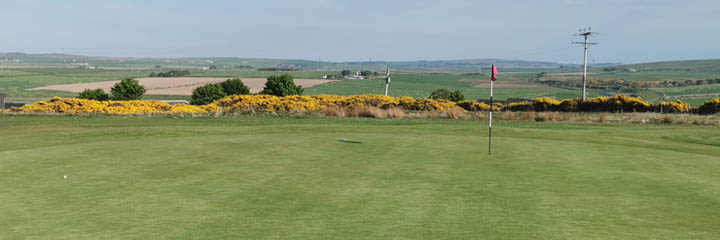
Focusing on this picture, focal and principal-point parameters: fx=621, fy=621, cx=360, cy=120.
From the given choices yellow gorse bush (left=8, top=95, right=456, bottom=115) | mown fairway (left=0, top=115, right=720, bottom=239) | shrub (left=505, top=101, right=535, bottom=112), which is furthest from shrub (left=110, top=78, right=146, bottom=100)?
mown fairway (left=0, top=115, right=720, bottom=239)

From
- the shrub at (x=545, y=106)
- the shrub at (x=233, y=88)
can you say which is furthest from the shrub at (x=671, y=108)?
the shrub at (x=233, y=88)

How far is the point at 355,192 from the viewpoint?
9.36 m

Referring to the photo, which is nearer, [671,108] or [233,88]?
[671,108]

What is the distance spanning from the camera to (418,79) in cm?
18950

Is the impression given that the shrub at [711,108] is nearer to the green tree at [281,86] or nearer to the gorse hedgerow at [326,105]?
the gorse hedgerow at [326,105]

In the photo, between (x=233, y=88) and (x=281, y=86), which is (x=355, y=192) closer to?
(x=281, y=86)

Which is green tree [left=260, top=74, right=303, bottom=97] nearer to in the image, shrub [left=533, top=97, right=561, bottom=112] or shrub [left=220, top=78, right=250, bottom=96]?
shrub [left=220, top=78, right=250, bottom=96]

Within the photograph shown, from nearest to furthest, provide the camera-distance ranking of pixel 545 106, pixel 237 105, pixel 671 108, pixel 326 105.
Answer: pixel 671 108
pixel 545 106
pixel 237 105
pixel 326 105

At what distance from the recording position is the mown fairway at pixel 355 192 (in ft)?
23.6

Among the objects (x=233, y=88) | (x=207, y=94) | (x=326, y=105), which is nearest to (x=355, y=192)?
(x=326, y=105)

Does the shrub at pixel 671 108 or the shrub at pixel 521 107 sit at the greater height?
the shrub at pixel 671 108

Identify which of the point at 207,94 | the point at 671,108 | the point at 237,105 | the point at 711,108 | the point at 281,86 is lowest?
the point at 207,94

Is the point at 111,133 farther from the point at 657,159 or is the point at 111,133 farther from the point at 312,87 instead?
the point at 312,87

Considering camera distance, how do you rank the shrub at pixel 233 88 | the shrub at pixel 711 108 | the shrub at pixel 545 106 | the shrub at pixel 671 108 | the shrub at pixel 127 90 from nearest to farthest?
the shrub at pixel 711 108 → the shrub at pixel 671 108 → the shrub at pixel 545 106 → the shrub at pixel 127 90 → the shrub at pixel 233 88
